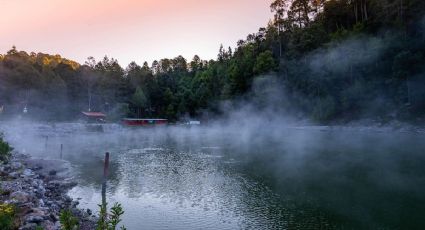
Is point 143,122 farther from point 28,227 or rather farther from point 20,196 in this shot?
point 28,227

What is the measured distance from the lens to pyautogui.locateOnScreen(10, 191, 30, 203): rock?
21156 mm

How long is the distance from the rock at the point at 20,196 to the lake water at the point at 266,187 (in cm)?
544

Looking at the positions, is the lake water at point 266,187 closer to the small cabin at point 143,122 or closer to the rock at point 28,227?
the rock at point 28,227

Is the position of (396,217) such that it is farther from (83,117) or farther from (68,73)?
(68,73)

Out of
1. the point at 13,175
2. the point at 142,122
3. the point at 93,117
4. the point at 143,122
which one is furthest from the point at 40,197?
the point at 143,122

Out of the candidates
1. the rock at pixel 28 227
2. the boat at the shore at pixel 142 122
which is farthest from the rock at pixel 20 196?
the boat at the shore at pixel 142 122

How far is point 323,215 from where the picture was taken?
23.3 meters

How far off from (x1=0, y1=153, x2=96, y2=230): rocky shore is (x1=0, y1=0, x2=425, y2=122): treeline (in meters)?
67.1

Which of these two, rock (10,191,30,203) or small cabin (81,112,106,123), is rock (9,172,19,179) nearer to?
rock (10,191,30,203)

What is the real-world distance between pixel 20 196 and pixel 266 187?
19.4 m

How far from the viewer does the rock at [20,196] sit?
21156 mm

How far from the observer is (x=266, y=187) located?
3175cm

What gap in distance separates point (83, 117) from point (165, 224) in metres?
114

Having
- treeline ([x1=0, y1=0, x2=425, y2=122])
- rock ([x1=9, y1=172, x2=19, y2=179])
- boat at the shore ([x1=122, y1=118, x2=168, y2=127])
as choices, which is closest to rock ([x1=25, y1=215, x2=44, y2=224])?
rock ([x1=9, y1=172, x2=19, y2=179])
